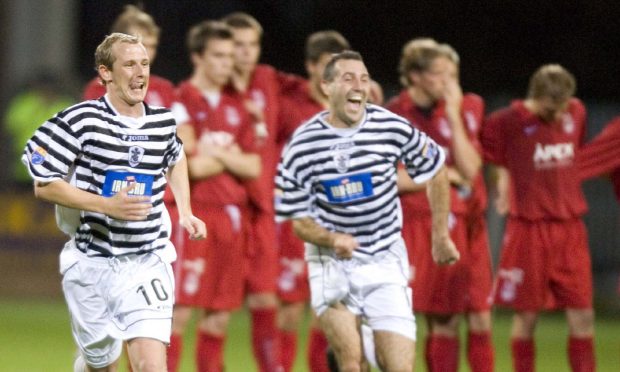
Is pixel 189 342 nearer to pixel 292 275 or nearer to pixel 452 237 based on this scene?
pixel 292 275

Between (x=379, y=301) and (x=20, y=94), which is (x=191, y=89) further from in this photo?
(x=20, y=94)

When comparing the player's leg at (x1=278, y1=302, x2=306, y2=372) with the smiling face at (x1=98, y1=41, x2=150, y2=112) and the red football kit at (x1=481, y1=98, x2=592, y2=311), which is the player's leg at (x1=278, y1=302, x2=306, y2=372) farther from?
the smiling face at (x1=98, y1=41, x2=150, y2=112)

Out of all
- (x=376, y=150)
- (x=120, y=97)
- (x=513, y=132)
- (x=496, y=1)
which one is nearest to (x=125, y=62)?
(x=120, y=97)

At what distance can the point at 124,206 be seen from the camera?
6148 millimetres

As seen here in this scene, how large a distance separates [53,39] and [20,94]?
1.05 meters

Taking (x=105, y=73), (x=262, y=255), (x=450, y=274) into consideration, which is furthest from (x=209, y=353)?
(x=105, y=73)

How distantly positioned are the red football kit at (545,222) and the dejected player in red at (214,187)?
1.58 metres

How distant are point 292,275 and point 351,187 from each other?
2.06 metres

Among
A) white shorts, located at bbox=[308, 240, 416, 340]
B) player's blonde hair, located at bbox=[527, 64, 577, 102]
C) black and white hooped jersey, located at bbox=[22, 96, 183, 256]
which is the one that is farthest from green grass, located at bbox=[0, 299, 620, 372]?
black and white hooped jersey, located at bbox=[22, 96, 183, 256]

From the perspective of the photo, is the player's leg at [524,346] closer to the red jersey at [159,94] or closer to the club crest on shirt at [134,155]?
the red jersey at [159,94]

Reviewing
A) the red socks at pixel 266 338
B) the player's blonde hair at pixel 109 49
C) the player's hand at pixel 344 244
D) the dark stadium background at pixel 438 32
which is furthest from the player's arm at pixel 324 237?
the dark stadium background at pixel 438 32

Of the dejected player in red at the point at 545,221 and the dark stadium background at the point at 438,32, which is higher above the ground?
the dark stadium background at the point at 438,32

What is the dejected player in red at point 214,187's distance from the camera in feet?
27.5

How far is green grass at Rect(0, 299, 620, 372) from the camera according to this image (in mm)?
10297
